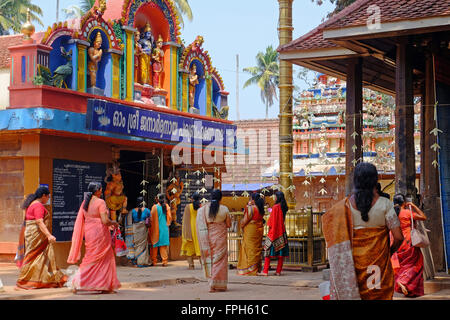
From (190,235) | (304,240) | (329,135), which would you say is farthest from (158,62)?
(329,135)

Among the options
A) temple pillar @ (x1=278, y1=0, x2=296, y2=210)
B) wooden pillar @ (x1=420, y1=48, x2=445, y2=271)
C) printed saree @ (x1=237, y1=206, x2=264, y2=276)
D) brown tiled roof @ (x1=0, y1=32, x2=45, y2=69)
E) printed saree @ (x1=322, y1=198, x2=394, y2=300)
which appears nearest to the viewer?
printed saree @ (x1=322, y1=198, x2=394, y2=300)

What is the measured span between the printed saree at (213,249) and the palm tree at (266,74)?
54.3 metres

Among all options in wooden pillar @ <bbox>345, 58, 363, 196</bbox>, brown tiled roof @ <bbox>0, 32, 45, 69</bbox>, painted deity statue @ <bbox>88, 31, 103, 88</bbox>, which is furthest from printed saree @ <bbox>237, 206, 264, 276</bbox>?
brown tiled roof @ <bbox>0, 32, 45, 69</bbox>

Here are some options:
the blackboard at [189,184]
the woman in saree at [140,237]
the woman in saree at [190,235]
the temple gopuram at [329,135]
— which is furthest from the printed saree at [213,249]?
the temple gopuram at [329,135]

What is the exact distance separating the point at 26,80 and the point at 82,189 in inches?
116

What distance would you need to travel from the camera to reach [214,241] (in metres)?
11.6

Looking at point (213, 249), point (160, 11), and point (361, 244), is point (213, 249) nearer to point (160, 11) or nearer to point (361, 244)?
point (361, 244)

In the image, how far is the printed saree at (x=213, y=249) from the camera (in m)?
11.6

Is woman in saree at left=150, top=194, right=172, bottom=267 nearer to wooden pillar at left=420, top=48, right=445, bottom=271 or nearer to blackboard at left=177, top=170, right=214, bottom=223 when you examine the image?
blackboard at left=177, top=170, right=214, bottom=223

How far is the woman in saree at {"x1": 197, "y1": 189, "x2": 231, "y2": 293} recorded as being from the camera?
38.1 ft

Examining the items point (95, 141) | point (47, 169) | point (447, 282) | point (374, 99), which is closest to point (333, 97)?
point (374, 99)

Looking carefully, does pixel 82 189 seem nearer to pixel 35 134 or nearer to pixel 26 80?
pixel 35 134

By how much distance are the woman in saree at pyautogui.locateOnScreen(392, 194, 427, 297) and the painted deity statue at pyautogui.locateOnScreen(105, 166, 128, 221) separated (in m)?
8.39

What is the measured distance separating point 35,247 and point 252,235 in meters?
4.38
